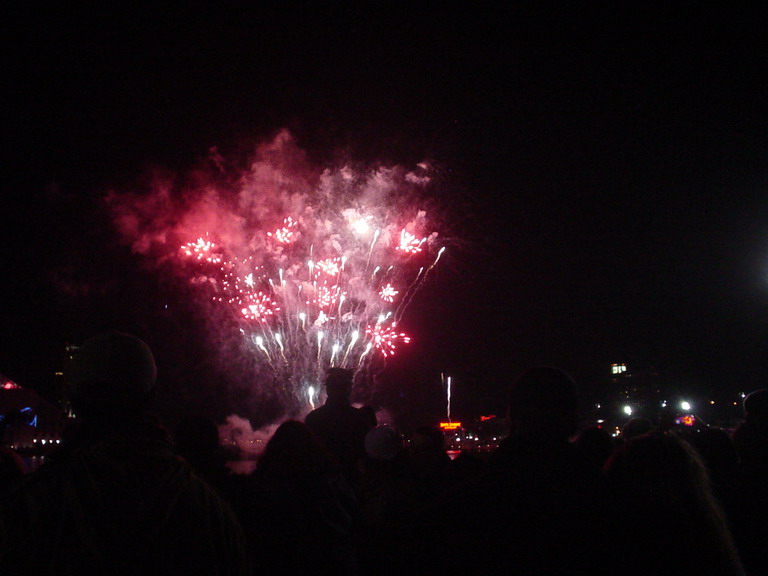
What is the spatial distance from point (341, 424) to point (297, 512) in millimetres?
2246

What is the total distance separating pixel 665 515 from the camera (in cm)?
222

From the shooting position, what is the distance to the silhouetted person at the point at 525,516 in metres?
2.05

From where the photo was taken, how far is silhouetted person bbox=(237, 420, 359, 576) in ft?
10.8

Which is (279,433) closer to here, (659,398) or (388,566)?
(388,566)

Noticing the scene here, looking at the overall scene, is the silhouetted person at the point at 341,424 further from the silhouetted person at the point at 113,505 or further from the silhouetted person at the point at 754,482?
the silhouetted person at the point at 113,505

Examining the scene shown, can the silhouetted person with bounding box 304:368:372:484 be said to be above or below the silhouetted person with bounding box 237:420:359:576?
above

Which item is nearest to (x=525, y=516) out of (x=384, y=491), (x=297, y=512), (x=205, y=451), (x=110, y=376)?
(x=110, y=376)

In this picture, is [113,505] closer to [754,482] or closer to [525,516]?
[525,516]

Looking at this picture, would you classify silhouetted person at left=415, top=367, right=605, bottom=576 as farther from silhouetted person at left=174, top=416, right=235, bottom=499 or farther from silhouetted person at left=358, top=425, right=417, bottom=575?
silhouetted person at left=358, top=425, right=417, bottom=575

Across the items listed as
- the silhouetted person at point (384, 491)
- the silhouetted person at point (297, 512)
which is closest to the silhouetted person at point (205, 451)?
the silhouetted person at point (297, 512)

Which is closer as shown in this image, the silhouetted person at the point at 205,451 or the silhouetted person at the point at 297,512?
the silhouetted person at the point at 297,512

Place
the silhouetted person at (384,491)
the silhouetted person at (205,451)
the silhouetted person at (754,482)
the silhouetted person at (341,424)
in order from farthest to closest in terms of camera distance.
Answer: the silhouetted person at (341,424)
the silhouetted person at (384,491)
the silhouetted person at (205,451)
the silhouetted person at (754,482)

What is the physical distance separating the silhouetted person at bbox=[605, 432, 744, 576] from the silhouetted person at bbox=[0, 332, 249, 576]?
4.65 ft

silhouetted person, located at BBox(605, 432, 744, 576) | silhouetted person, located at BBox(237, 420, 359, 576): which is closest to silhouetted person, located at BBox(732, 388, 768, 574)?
silhouetted person, located at BBox(605, 432, 744, 576)
